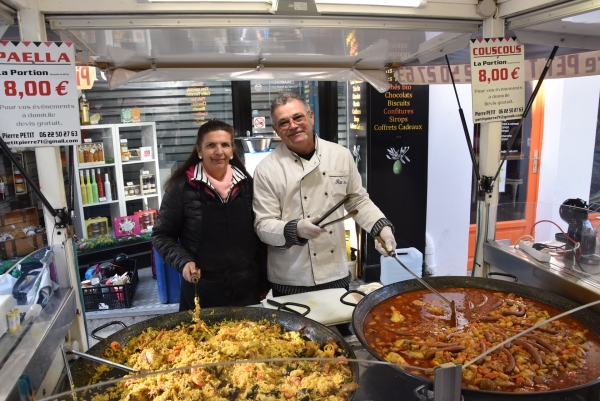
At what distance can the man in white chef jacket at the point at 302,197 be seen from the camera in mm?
2904

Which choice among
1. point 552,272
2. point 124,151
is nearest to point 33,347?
point 552,272

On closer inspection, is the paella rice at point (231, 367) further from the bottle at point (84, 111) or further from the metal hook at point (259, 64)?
the bottle at point (84, 111)

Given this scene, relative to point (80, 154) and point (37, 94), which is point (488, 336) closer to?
point (37, 94)

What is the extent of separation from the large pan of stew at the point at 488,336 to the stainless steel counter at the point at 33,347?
122cm

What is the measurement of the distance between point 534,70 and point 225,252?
3.68 metres

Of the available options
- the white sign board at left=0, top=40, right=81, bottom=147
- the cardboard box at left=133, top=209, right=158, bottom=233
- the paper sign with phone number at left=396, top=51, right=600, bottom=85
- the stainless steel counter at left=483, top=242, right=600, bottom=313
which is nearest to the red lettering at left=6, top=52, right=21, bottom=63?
the white sign board at left=0, top=40, right=81, bottom=147

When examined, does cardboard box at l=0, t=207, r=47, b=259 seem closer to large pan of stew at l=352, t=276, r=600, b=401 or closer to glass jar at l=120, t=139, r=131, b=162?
large pan of stew at l=352, t=276, r=600, b=401

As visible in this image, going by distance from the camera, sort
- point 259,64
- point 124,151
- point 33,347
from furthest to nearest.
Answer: point 124,151, point 259,64, point 33,347

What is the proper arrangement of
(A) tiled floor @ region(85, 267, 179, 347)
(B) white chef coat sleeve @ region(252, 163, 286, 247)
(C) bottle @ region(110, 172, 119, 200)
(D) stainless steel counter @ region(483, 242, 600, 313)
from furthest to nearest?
(C) bottle @ region(110, 172, 119, 200)
(A) tiled floor @ region(85, 267, 179, 347)
(B) white chef coat sleeve @ region(252, 163, 286, 247)
(D) stainless steel counter @ region(483, 242, 600, 313)

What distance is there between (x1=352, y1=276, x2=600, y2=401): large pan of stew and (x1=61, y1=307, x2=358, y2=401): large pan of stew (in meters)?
0.20

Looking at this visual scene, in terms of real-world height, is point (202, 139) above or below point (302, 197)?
above

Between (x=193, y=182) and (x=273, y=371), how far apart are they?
157 cm

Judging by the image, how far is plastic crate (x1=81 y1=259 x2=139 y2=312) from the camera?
538cm

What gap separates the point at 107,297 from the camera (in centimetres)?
546
